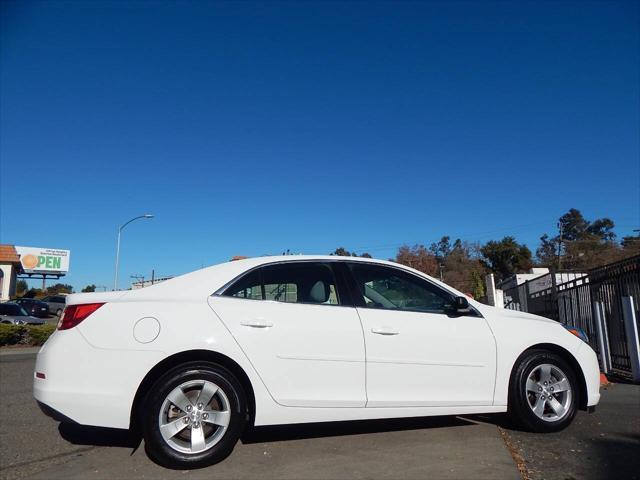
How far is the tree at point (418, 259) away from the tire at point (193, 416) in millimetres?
46052

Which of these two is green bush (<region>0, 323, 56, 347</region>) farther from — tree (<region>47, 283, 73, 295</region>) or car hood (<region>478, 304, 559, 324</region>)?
tree (<region>47, 283, 73, 295</region>)

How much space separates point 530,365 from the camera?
4.00 metres

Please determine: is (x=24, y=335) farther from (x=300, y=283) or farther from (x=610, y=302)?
(x=610, y=302)

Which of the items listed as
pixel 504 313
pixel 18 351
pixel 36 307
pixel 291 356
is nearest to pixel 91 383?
pixel 291 356

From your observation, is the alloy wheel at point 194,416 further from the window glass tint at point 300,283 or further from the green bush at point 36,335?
the green bush at point 36,335

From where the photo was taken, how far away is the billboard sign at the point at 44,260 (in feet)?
176

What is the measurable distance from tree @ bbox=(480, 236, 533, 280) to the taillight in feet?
197

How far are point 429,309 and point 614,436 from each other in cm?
187

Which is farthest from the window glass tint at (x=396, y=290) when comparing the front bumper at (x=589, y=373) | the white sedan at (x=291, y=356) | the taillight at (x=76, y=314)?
the taillight at (x=76, y=314)

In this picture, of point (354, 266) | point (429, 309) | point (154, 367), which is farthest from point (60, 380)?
point (429, 309)

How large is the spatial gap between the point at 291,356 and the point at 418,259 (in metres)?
53.3

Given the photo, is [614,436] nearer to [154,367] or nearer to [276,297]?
[276,297]

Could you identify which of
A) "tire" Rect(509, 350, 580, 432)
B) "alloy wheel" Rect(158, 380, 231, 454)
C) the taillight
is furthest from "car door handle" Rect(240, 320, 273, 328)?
"tire" Rect(509, 350, 580, 432)

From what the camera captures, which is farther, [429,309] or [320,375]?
[429,309]
